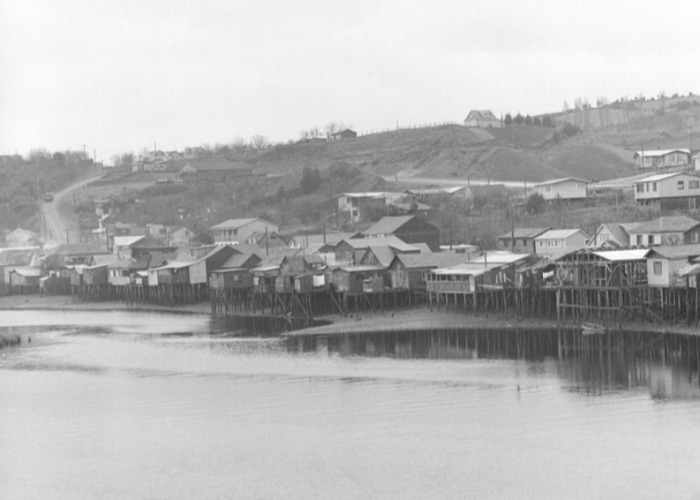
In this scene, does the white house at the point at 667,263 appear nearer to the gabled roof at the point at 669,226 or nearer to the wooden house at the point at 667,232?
the wooden house at the point at 667,232

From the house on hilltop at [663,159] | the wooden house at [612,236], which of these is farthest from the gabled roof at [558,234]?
the house on hilltop at [663,159]

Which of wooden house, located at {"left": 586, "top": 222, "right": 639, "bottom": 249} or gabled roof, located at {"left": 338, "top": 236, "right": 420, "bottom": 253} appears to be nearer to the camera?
wooden house, located at {"left": 586, "top": 222, "right": 639, "bottom": 249}

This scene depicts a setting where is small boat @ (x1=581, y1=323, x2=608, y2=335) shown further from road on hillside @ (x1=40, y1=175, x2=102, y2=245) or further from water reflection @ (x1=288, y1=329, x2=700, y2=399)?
road on hillside @ (x1=40, y1=175, x2=102, y2=245)

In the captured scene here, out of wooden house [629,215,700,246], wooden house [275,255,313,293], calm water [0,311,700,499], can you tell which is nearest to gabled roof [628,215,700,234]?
wooden house [629,215,700,246]

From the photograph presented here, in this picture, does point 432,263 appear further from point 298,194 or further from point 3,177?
point 3,177

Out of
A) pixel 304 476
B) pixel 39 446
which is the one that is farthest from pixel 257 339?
pixel 304 476

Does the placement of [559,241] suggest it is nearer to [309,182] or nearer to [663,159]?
[663,159]

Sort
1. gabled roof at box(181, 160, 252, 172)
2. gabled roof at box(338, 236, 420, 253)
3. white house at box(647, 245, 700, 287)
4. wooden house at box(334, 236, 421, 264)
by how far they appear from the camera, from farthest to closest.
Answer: gabled roof at box(181, 160, 252, 172) → gabled roof at box(338, 236, 420, 253) → wooden house at box(334, 236, 421, 264) → white house at box(647, 245, 700, 287)
